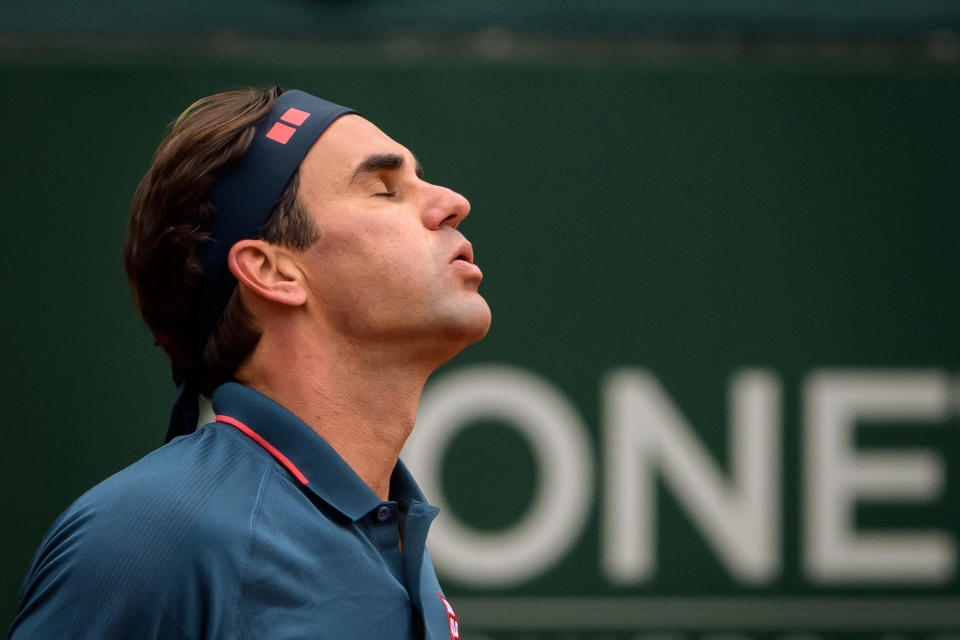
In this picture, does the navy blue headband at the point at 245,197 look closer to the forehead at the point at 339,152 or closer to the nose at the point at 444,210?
the forehead at the point at 339,152

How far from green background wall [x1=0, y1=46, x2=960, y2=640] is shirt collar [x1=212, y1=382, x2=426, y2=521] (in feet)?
7.50

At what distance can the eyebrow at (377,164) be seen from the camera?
182 centimetres

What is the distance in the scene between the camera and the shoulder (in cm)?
137

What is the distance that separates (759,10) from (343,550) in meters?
3.07

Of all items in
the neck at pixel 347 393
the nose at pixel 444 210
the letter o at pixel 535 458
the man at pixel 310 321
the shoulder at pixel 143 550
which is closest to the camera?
the shoulder at pixel 143 550

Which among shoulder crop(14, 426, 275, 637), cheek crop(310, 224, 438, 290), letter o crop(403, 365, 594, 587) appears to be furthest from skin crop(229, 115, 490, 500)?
letter o crop(403, 365, 594, 587)

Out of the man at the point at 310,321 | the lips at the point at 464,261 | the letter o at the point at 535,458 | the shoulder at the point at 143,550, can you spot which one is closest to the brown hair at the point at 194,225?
the man at the point at 310,321

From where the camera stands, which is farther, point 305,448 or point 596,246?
point 596,246

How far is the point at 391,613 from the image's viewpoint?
1.54 meters

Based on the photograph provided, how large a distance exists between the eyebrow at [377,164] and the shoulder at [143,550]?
540 mm

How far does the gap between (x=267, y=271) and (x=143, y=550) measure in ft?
1.71

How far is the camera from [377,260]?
1.76 metres

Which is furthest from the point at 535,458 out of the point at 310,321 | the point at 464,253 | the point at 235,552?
the point at 235,552

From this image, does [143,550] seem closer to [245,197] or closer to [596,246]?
[245,197]
